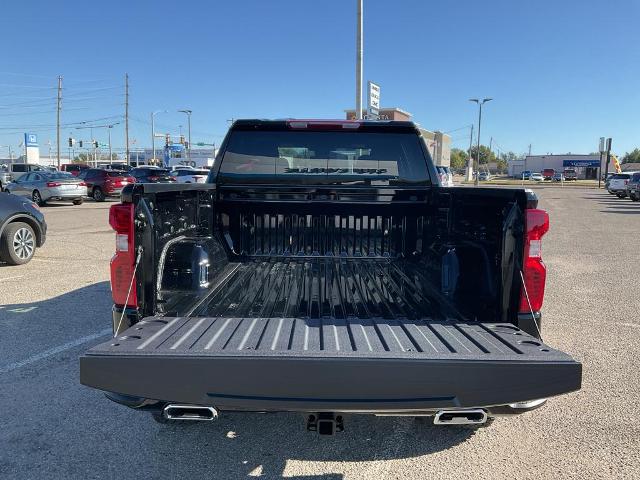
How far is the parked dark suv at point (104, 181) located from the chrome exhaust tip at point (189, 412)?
25.8 meters

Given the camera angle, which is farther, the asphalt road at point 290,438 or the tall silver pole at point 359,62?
the tall silver pole at point 359,62

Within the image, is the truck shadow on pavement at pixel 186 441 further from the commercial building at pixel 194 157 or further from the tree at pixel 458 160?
the tree at pixel 458 160

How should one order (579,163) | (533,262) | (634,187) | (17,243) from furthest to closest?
(579,163) < (634,187) < (17,243) < (533,262)

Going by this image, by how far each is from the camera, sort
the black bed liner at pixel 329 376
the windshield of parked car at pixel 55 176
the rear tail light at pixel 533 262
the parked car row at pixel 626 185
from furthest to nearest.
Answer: the parked car row at pixel 626 185 → the windshield of parked car at pixel 55 176 → the rear tail light at pixel 533 262 → the black bed liner at pixel 329 376

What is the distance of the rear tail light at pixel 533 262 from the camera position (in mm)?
2736

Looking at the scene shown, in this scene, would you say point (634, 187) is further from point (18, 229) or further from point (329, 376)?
point (329, 376)

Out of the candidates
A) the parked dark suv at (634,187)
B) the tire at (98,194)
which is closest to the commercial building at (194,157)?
the tire at (98,194)

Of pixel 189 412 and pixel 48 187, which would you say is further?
pixel 48 187

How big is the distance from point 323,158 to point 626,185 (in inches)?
1466

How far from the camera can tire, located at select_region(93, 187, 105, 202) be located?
2685 cm

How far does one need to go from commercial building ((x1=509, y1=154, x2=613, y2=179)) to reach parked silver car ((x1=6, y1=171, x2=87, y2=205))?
112570 mm

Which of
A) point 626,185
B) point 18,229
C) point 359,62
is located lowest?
point 18,229

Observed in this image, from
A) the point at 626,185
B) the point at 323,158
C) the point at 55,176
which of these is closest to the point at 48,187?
the point at 55,176

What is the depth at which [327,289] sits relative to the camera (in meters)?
3.68
